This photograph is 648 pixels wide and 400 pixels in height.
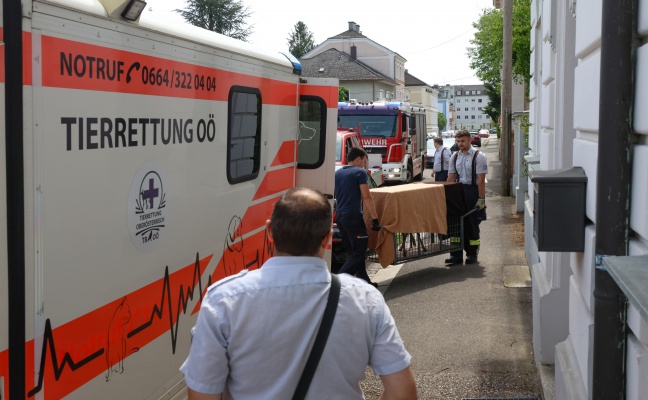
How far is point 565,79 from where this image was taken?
6.08m

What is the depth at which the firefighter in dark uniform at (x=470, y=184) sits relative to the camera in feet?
36.6

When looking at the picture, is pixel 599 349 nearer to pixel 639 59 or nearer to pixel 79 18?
pixel 639 59

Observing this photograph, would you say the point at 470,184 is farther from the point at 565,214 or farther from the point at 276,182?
the point at 565,214

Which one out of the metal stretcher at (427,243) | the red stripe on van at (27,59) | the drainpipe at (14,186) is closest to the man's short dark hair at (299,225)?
the drainpipe at (14,186)

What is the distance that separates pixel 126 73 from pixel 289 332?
5.74 ft

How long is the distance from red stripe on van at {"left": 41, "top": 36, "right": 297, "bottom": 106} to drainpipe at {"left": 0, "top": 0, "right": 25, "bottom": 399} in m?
0.22

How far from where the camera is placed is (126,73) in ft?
12.9

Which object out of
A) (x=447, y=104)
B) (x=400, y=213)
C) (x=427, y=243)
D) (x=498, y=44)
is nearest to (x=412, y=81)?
(x=447, y=104)

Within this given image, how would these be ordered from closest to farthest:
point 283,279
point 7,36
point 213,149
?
point 283,279
point 7,36
point 213,149

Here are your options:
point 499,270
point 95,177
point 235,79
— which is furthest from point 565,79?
point 499,270

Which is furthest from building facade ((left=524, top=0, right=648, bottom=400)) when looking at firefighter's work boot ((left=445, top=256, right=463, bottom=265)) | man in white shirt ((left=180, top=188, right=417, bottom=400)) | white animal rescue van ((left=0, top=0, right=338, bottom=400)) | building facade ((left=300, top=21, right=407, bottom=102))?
building facade ((left=300, top=21, right=407, bottom=102))

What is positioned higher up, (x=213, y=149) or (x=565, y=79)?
(x=565, y=79)

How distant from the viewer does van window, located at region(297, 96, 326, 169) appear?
23.6ft

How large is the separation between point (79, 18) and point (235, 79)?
1.92 m
